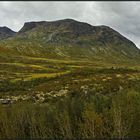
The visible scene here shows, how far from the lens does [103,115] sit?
129 meters

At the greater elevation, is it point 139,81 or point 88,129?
point 139,81

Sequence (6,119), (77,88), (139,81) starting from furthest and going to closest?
(139,81)
(77,88)
(6,119)

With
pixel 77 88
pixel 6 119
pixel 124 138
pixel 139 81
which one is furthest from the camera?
pixel 139 81

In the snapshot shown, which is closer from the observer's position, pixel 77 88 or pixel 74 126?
pixel 74 126

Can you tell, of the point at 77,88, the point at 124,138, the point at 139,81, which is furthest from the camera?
the point at 139,81

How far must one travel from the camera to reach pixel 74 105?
13450 centimetres

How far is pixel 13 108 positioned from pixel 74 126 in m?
25.6

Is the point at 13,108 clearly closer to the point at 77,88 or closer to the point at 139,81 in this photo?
the point at 77,88

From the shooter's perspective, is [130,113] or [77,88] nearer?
[130,113]

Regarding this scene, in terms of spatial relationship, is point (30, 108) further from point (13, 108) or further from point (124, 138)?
point (124, 138)

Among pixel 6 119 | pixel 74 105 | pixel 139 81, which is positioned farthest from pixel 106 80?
pixel 6 119

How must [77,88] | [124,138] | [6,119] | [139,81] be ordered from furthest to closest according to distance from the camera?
1. [139,81]
2. [77,88]
3. [6,119]
4. [124,138]

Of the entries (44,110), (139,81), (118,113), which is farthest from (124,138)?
(139,81)

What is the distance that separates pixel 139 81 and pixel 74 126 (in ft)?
225
